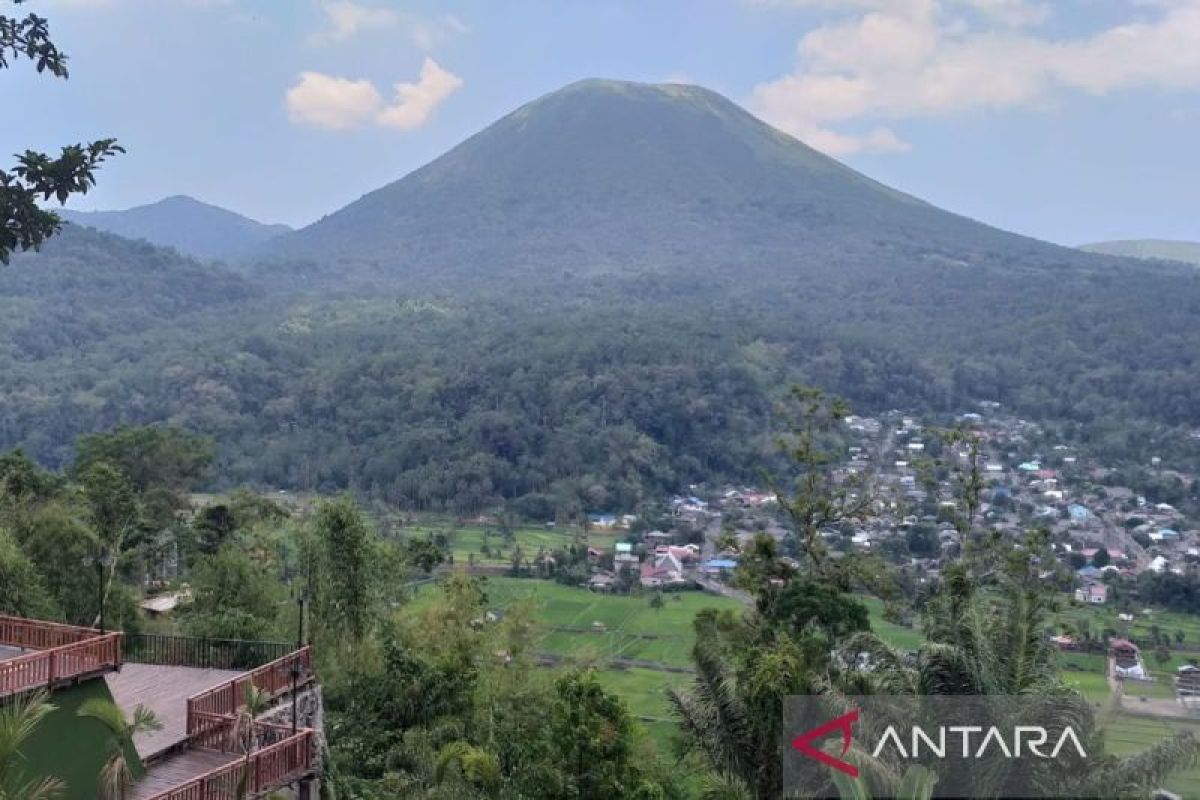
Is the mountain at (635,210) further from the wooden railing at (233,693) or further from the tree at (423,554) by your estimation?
the wooden railing at (233,693)

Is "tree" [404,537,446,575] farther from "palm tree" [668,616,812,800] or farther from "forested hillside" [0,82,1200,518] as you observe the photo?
"forested hillside" [0,82,1200,518]

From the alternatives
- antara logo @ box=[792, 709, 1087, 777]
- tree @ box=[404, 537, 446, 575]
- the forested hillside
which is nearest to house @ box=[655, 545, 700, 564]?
the forested hillside

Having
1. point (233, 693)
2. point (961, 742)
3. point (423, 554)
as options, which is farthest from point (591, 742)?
point (423, 554)

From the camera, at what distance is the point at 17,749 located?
15.8 feet

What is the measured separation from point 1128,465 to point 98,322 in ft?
227

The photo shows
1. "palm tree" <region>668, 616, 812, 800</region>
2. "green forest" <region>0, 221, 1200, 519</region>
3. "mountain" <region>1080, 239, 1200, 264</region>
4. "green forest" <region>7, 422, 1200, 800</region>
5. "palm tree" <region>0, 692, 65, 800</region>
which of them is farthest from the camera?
"mountain" <region>1080, 239, 1200, 264</region>

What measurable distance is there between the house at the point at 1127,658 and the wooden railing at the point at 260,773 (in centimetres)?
1476

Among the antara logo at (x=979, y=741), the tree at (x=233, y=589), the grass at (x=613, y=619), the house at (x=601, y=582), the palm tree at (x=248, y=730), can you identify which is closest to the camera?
the palm tree at (x=248, y=730)

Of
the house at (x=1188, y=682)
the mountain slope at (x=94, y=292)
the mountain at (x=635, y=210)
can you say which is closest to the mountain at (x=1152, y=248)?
the mountain at (x=635, y=210)

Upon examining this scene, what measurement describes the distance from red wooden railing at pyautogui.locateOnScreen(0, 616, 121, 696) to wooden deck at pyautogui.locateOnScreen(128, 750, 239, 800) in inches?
27.9

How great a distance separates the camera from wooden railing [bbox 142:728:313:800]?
5.48m

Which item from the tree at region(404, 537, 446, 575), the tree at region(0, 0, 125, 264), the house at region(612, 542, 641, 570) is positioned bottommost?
the house at region(612, 542, 641, 570)

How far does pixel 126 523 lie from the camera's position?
15.5 m

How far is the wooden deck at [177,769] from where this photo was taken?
232 inches
